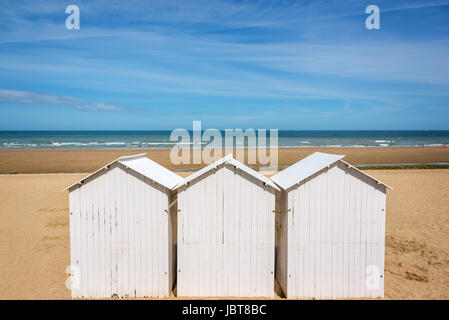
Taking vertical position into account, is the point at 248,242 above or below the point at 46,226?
above

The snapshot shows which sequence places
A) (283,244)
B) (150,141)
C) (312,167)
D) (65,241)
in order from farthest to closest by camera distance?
(150,141) → (65,241) → (312,167) → (283,244)

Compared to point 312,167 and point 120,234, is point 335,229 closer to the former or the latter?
point 312,167

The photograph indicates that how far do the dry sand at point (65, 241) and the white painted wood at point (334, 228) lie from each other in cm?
155

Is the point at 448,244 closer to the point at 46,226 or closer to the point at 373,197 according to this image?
the point at 373,197

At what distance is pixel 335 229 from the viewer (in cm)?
801

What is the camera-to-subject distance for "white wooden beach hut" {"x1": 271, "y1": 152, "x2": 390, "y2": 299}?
7977 millimetres

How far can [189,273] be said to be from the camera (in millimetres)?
8062

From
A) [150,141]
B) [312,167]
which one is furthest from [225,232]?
[150,141]

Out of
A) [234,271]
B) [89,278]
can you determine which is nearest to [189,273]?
[234,271]

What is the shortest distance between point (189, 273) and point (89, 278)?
2591 millimetres

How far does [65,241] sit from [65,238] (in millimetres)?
379

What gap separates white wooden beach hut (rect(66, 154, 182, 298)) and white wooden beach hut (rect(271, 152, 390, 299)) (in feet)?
10.8

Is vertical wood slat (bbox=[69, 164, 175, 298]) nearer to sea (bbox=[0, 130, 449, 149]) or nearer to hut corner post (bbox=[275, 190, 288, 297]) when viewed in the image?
hut corner post (bbox=[275, 190, 288, 297])

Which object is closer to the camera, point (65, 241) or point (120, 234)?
point (120, 234)
